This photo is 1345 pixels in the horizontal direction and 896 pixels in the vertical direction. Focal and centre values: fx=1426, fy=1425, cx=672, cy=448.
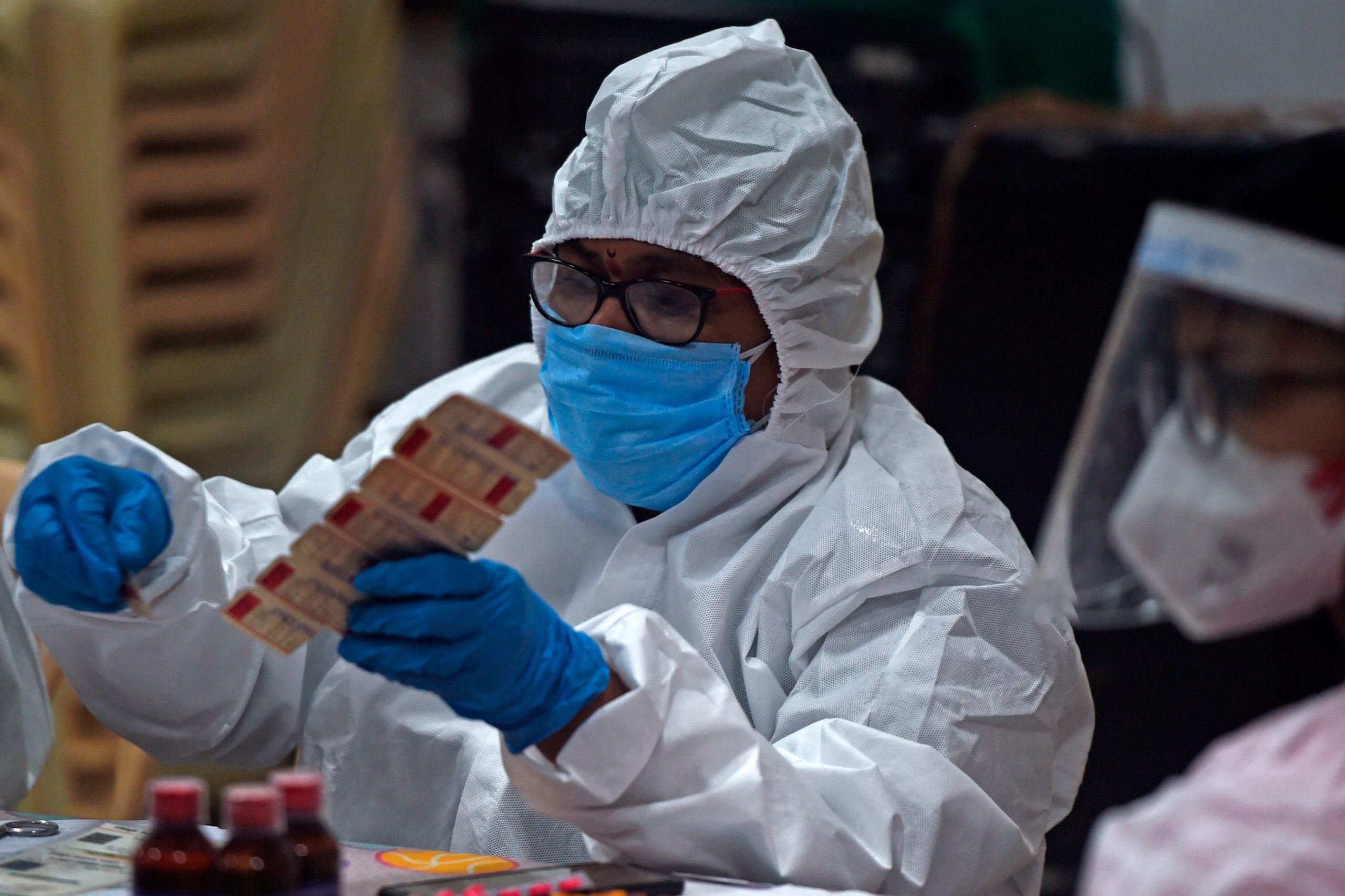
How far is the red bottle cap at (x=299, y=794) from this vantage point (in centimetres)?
83

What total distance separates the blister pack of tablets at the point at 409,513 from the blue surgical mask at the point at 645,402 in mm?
447

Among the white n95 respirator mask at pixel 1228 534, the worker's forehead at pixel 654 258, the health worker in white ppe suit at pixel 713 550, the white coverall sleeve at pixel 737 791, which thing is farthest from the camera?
the worker's forehead at pixel 654 258

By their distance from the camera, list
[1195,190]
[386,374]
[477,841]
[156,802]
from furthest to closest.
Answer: [386,374] < [1195,190] < [477,841] < [156,802]

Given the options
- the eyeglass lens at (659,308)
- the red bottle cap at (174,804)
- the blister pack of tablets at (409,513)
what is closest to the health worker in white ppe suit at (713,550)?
the eyeglass lens at (659,308)

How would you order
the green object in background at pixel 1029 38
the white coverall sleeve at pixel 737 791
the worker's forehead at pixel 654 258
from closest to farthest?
the white coverall sleeve at pixel 737 791
the worker's forehead at pixel 654 258
the green object in background at pixel 1029 38

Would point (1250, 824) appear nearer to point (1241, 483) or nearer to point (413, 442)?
point (1241, 483)

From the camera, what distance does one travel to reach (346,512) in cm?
100

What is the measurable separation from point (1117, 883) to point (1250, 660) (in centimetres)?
32

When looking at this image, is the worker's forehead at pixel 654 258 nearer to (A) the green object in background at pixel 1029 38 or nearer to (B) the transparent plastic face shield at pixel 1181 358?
(B) the transparent plastic face shield at pixel 1181 358

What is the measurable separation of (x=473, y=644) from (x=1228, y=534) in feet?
1.73

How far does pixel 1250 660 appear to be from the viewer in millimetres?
1077

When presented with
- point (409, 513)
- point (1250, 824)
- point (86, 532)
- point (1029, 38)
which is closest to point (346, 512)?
point (409, 513)

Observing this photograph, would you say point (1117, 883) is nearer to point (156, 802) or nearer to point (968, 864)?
point (968, 864)

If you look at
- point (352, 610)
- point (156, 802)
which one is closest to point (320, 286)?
point (352, 610)
